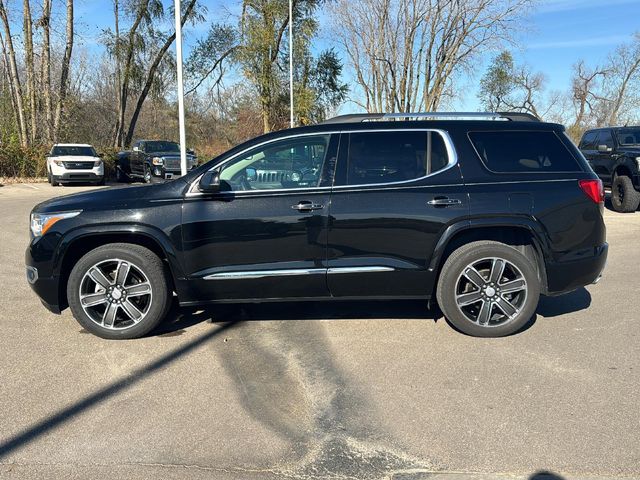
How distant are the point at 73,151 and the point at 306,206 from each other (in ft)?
62.7

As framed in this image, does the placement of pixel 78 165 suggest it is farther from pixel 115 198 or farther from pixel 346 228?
pixel 346 228

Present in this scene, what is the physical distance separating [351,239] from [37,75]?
85.7 feet

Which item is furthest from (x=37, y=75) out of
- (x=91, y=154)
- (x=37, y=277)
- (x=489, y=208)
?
(x=489, y=208)

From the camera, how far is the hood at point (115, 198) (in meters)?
4.57

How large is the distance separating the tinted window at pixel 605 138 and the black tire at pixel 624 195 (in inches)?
41.8

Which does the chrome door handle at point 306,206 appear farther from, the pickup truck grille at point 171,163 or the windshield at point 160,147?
the windshield at point 160,147

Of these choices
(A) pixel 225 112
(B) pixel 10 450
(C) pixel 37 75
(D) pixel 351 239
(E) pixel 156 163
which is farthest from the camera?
(A) pixel 225 112

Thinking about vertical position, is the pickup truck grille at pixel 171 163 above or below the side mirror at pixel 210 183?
above

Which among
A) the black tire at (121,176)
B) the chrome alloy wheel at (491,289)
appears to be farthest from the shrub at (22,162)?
the chrome alloy wheel at (491,289)

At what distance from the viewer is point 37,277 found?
4625 millimetres

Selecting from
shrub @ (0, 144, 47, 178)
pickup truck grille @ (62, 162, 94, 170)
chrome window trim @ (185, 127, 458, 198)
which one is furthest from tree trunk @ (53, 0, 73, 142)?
chrome window trim @ (185, 127, 458, 198)

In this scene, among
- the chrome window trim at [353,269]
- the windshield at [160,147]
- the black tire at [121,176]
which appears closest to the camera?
the chrome window trim at [353,269]

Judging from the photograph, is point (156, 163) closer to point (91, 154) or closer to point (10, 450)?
point (91, 154)

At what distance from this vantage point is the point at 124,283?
15.3ft
